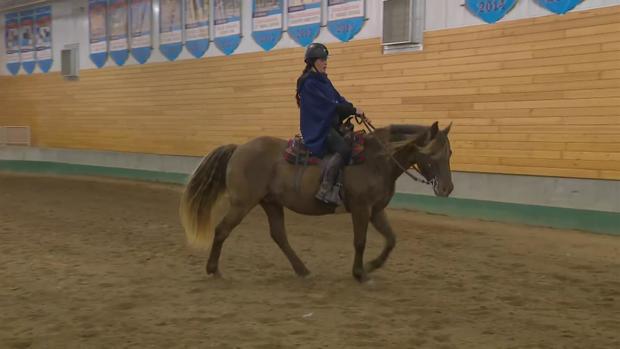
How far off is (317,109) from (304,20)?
770 centimetres

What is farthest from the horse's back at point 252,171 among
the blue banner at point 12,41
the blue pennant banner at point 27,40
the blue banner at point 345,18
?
the blue banner at point 12,41

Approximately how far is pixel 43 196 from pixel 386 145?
954 cm

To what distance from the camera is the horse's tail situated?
5.63 meters

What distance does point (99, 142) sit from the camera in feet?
59.1

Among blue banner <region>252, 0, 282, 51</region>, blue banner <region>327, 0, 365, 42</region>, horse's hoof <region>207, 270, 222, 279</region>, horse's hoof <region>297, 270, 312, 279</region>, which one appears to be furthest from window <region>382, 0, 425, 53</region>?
horse's hoof <region>207, 270, 222, 279</region>

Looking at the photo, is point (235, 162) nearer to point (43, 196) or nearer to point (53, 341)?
point (53, 341)

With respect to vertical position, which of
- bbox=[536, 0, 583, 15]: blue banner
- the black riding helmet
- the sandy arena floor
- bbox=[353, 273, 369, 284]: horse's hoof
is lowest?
the sandy arena floor

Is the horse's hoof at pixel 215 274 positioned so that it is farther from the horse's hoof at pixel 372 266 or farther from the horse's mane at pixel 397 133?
the horse's mane at pixel 397 133

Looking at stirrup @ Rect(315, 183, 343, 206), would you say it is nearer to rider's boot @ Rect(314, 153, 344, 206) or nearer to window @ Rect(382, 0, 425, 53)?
rider's boot @ Rect(314, 153, 344, 206)

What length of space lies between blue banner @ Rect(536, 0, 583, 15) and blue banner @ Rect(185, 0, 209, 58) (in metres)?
8.67

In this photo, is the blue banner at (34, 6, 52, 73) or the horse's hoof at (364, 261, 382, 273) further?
the blue banner at (34, 6, 52, 73)

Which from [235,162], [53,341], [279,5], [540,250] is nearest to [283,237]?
[235,162]

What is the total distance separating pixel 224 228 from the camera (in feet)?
18.0

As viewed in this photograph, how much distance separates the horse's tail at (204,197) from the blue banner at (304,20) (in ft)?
23.6
